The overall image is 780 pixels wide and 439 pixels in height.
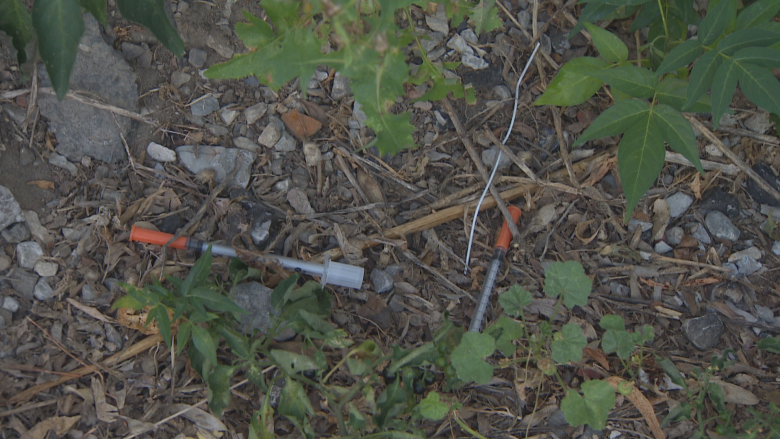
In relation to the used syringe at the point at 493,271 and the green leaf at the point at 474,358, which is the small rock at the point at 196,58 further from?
the green leaf at the point at 474,358

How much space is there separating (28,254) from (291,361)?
1.00 m

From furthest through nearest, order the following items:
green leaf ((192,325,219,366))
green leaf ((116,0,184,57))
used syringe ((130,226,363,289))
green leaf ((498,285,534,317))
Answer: used syringe ((130,226,363,289)) < green leaf ((498,285,534,317)) < green leaf ((192,325,219,366)) < green leaf ((116,0,184,57))

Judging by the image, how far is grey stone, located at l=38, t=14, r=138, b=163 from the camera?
75.3 inches

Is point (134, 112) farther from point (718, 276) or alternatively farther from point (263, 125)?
point (718, 276)

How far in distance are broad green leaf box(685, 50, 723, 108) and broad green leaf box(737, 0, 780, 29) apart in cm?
22

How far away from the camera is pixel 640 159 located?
1.71 m

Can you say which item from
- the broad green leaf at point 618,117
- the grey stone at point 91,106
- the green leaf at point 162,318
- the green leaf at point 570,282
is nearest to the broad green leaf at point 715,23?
the broad green leaf at point 618,117

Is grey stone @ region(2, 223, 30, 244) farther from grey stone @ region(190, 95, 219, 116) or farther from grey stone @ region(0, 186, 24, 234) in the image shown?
grey stone @ region(190, 95, 219, 116)

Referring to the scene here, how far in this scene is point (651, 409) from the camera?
1.85m

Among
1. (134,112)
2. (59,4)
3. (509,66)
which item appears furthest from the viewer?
(509,66)

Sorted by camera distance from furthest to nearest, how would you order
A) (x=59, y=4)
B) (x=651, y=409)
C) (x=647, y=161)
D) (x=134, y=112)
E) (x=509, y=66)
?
1. (x=509, y=66)
2. (x=134, y=112)
3. (x=651, y=409)
4. (x=647, y=161)
5. (x=59, y=4)

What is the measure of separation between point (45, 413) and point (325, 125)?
138 centimetres

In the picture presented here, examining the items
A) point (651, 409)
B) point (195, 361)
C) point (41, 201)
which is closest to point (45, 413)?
point (195, 361)

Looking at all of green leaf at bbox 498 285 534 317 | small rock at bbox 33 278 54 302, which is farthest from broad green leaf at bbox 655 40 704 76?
small rock at bbox 33 278 54 302
